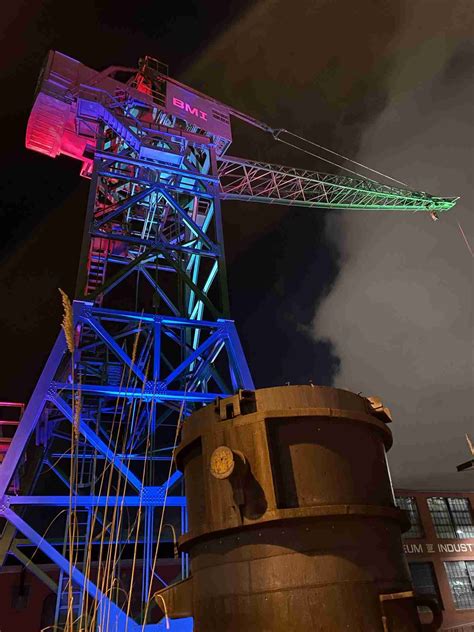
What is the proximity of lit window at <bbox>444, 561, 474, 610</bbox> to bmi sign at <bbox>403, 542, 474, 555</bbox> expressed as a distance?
87 cm

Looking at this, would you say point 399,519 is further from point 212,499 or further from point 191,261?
point 191,261

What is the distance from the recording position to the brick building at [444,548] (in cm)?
3109

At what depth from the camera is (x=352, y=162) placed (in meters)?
26.3

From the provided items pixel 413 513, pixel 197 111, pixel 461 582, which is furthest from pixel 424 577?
pixel 197 111

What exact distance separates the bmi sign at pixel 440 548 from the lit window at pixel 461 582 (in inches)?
34.3

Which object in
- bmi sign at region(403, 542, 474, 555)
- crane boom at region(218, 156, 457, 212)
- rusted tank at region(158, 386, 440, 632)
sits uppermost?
crane boom at region(218, 156, 457, 212)

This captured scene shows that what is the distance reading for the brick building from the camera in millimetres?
31094

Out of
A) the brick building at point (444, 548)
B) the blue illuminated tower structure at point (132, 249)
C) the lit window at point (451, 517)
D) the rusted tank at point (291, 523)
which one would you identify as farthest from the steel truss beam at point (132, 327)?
the lit window at point (451, 517)

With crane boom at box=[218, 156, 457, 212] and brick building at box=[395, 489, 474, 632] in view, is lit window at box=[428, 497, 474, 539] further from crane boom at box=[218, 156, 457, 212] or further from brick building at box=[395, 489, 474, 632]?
crane boom at box=[218, 156, 457, 212]

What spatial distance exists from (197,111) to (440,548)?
3358 centimetres

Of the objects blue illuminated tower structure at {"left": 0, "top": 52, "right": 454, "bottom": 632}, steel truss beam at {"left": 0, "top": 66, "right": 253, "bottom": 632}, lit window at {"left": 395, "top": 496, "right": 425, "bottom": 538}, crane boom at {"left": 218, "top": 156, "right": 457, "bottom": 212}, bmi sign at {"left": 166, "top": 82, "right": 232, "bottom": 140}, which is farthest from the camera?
lit window at {"left": 395, "top": 496, "right": 425, "bottom": 538}

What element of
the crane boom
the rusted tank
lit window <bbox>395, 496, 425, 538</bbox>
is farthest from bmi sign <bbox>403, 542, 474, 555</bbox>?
the rusted tank

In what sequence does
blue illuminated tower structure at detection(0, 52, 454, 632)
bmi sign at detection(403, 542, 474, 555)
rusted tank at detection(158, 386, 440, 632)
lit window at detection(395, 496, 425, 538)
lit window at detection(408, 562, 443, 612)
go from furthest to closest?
lit window at detection(395, 496, 425, 538)
bmi sign at detection(403, 542, 474, 555)
lit window at detection(408, 562, 443, 612)
blue illuminated tower structure at detection(0, 52, 454, 632)
rusted tank at detection(158, 386, 440, 632)

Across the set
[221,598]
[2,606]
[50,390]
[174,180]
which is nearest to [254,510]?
[221,598]
